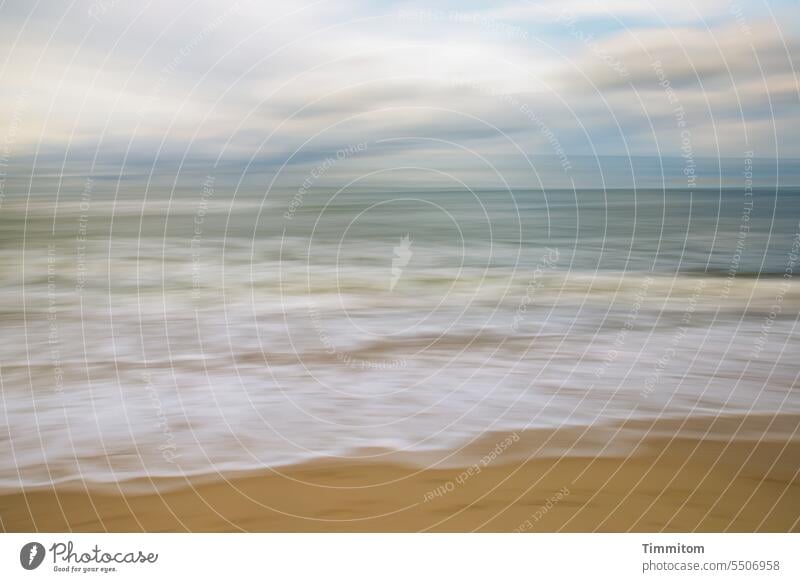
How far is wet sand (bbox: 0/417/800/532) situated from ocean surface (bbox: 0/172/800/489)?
16cm

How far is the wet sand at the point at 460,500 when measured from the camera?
3.17m

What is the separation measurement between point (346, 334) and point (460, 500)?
80.6 inches

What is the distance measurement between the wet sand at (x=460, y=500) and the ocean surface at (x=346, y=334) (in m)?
0.16

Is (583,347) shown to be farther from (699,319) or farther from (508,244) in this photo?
(508,244)

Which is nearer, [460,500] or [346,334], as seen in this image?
[460,500]

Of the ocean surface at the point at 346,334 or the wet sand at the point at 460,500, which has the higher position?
the ocean surface at the point at 346,334

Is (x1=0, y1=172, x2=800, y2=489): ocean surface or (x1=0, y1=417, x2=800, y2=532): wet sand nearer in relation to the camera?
(x1=0, y1=417, x2=800, y2=532): wet sand

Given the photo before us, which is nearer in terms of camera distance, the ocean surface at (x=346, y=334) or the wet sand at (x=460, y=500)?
the wet sand at (x=460, y=500)

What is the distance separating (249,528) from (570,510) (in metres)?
1.33

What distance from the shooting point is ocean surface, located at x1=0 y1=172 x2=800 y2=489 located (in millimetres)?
3789

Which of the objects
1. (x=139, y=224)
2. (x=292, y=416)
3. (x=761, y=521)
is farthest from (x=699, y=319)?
(x=139, y=224)

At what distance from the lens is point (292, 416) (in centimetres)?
396

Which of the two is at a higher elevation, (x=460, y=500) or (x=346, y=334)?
(x=346, y=334)

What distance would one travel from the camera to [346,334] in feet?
17.0
